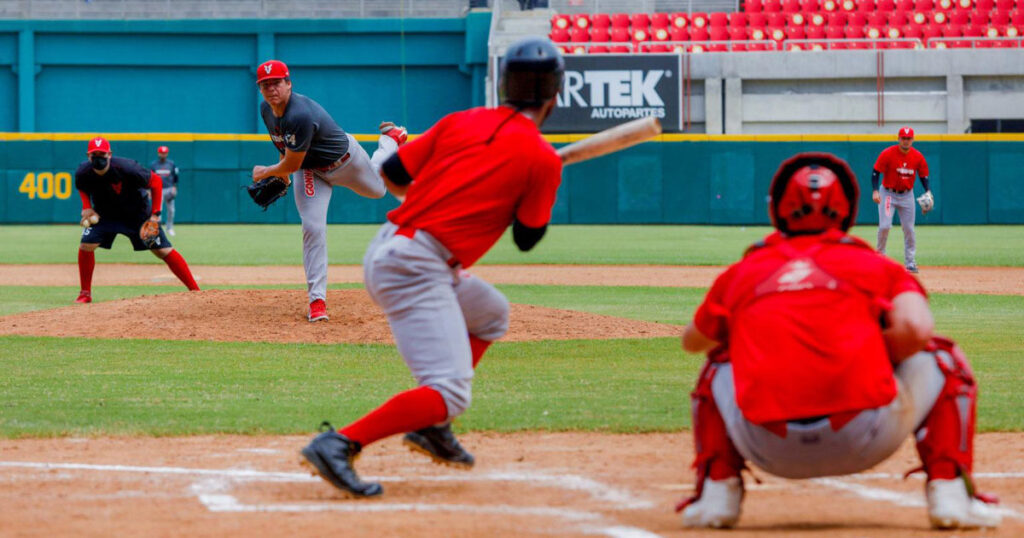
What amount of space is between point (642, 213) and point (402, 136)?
21587mm

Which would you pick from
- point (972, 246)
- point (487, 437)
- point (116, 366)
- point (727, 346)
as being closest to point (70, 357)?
point (116, 366)

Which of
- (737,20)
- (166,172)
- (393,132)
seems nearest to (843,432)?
(393,132)

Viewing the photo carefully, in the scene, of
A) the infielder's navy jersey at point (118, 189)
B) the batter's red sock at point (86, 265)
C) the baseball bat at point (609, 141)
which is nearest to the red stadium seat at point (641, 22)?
the infielder's navy jersey at point (118, 189)

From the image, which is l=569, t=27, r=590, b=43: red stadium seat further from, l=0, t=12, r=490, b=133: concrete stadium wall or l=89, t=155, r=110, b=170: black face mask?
l=89, t=155, r=110, b=170: black face mask

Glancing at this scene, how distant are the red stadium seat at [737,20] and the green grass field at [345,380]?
64.2 ft

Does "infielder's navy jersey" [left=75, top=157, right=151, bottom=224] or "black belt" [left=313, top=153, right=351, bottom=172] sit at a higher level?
"black belt" [left=313, top=153, right=351, bottom=172]

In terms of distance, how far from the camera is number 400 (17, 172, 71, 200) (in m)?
31.2

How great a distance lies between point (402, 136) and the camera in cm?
984

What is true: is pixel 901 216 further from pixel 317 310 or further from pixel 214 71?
pixel 214 71

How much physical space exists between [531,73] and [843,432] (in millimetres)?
1754

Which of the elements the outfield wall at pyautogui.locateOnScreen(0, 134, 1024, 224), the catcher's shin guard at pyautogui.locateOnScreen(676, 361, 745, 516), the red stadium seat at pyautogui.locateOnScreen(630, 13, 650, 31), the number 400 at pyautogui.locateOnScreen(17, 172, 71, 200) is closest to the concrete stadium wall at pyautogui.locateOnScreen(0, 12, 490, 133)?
the number 400 at pyautogui.locateOnScreen(17, 172, 71, 200)

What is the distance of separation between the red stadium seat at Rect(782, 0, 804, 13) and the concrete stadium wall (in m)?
8.21

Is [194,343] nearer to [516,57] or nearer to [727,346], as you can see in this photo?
[516,57]

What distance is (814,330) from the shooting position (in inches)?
148
